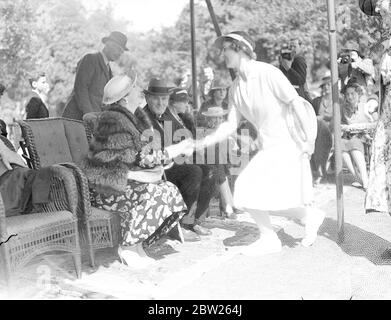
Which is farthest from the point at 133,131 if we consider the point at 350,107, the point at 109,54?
the point at 350,107

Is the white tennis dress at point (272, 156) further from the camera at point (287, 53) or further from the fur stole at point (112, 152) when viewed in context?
the camera at point (287, 53)

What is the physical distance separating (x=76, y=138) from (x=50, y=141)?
0.35 meters

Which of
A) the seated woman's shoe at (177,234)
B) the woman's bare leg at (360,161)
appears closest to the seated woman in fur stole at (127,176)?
the seated woman's shoe at (177,234)

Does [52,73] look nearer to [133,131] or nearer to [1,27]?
[1,27]

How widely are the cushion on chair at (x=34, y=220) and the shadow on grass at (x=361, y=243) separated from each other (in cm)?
233

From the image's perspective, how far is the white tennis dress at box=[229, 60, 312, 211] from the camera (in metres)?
4.90

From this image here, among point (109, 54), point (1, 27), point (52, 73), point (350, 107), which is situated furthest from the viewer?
point (52, 73)

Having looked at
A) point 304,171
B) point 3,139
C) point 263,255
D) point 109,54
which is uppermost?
point 109,54

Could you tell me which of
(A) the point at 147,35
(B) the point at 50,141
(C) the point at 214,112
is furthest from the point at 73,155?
(A) the point at 147,35

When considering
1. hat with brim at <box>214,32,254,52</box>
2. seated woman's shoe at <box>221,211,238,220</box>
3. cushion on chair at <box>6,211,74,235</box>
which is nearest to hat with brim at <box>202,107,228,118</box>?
seated woman's shoe at <box>221,211,238,220</box>

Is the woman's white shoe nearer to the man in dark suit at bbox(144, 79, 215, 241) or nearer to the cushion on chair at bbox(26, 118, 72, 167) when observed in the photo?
the man in dark suit at bbox(144, 79, 215, 241)

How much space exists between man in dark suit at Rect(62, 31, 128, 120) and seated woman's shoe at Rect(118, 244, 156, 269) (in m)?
2.23

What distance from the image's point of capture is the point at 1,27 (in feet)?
62.5
